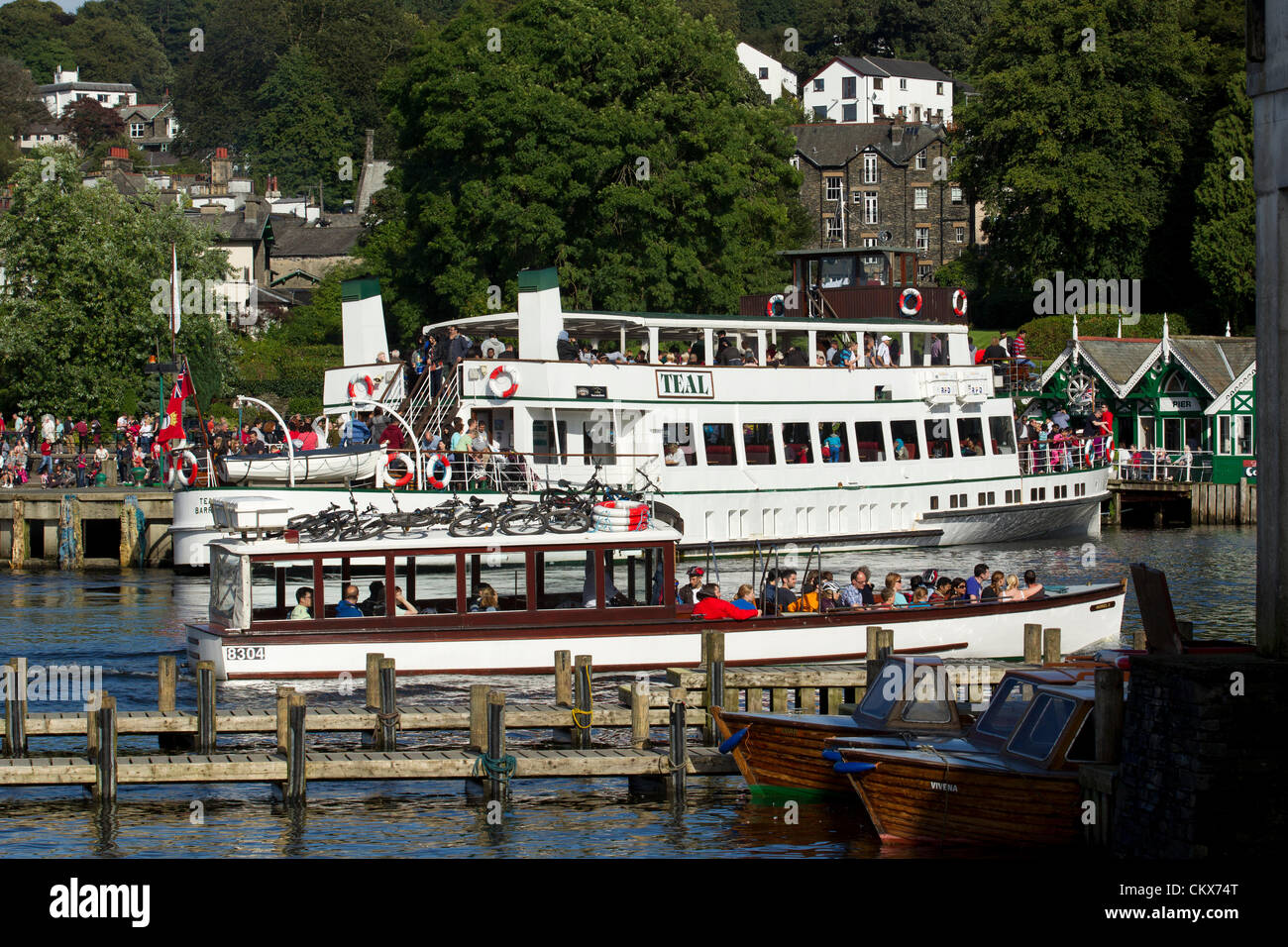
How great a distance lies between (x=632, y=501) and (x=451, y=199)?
38488mm

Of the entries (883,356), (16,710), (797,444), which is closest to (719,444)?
(797,444)

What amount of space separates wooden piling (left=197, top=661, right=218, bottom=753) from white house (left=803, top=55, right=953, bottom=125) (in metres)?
115

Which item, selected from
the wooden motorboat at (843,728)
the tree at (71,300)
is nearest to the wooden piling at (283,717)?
the wooden motorboat at (843,728)

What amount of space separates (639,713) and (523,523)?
20.9 ft

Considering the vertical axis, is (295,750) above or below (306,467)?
below

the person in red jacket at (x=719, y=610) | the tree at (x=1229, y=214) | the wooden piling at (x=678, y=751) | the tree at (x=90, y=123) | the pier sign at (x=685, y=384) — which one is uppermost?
the tree at (x=90, y=123)

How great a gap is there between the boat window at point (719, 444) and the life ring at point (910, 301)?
7.31 m

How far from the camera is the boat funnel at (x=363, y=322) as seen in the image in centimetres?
4444

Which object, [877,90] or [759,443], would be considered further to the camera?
[877,90]

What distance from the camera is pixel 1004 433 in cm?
5003

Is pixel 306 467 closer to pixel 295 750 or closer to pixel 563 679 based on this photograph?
pixel 563 679

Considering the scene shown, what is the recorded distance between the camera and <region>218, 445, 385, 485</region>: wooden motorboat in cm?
3716

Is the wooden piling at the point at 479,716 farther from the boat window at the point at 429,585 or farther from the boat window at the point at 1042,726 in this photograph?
the boat window at the point at 429,585
